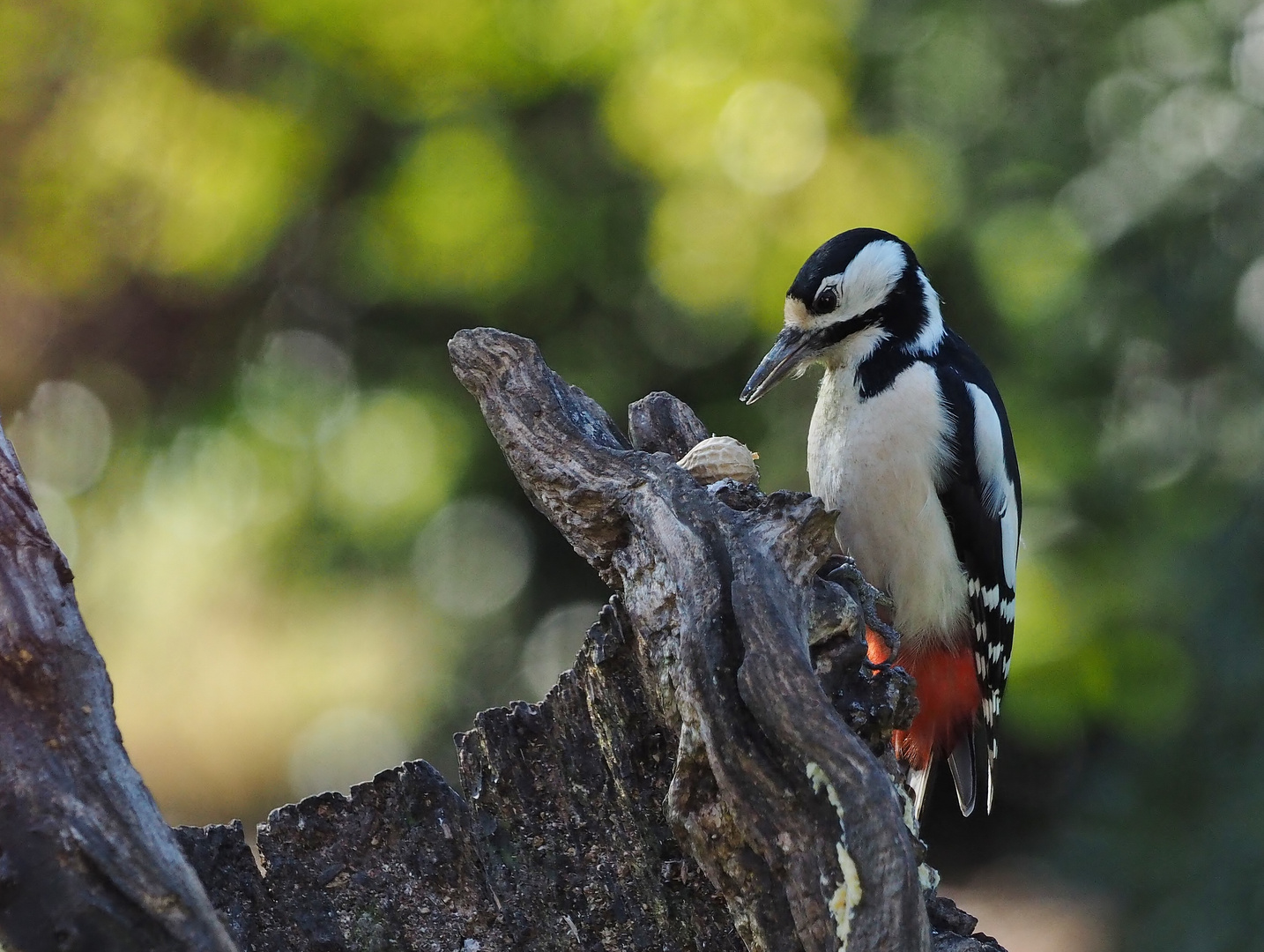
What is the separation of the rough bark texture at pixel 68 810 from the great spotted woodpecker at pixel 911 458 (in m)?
1.59

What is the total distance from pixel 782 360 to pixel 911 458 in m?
0.34

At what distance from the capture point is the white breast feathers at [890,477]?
9.35 feet

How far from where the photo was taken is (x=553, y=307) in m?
4.50

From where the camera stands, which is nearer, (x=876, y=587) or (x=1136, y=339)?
(x=876, y=587)

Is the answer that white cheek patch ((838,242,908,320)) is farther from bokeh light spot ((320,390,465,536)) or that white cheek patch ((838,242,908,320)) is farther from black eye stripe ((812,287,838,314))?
bokeh light spot ((320,390,465,536))

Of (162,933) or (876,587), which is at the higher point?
(876,587)

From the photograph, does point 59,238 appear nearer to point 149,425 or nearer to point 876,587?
point 149,425

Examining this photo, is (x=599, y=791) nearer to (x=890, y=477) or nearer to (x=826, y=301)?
(x=890, y=477)

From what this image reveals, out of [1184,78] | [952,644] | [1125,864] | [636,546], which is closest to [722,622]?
[636,546]

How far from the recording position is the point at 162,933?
4.75 ft

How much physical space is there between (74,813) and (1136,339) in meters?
→ 3.97

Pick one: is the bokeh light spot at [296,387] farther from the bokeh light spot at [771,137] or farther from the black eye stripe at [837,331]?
the black eye stripe at [837,331]

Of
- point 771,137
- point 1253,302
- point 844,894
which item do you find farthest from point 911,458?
point 1253,302

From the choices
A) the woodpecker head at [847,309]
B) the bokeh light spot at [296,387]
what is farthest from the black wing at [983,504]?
the bokeh light spot at [296,387]
